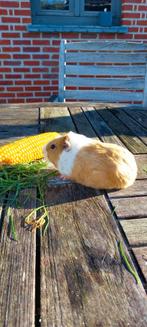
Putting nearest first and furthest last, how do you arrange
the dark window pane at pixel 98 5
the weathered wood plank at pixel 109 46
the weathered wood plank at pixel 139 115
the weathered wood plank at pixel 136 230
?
the weathered wood plank at pixel 136 230
the weathered wood plank at pixel 139 115
the weathered wood plank at pixel 109 46
the dark window pane at pixel 98 5

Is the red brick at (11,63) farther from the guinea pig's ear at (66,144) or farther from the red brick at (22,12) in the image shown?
the guinea pig's ear at (66,144)

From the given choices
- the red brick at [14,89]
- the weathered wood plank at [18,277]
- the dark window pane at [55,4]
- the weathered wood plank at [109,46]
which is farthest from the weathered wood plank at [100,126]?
the dark window pane at [55,4]

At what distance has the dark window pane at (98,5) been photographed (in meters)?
3.39

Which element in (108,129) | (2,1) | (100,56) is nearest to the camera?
(108,129)

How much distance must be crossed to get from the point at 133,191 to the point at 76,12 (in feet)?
9.45

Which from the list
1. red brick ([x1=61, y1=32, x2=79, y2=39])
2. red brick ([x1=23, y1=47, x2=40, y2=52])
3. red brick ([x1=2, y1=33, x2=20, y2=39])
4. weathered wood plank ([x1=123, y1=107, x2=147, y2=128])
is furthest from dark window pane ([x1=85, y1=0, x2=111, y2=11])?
weathered wood plank ([x1=123, y1=107, x2=147, y2=128])

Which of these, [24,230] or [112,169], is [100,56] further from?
[24,230]

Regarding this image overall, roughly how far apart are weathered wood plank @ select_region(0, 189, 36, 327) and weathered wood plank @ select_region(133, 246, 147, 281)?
0.27 meters

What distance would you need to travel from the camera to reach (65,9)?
3.38m

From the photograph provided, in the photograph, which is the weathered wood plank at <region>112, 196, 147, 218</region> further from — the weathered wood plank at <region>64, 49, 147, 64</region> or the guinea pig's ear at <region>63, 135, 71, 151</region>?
the weathered wood plank at <region>64, 49, 147, 64</region>

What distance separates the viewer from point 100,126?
1.80 meters

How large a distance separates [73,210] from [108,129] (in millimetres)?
881

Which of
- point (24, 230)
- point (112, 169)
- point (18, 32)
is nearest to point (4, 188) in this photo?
point (24, 230)

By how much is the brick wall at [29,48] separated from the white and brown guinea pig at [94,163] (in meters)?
2.49
